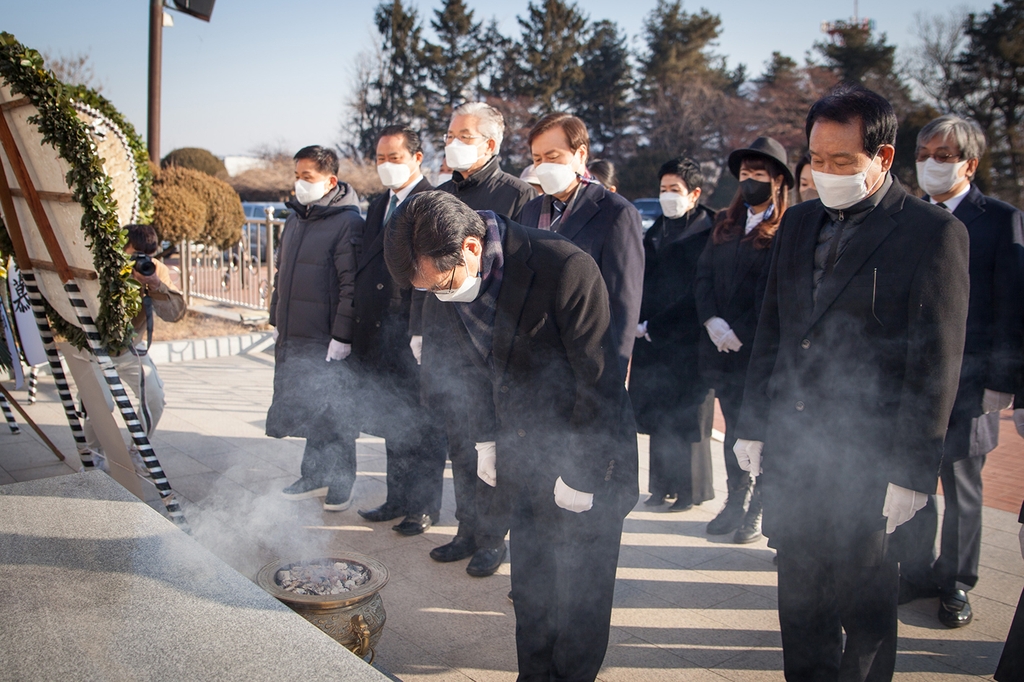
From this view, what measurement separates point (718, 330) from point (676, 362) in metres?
0.55

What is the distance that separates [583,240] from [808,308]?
1291 millimetres

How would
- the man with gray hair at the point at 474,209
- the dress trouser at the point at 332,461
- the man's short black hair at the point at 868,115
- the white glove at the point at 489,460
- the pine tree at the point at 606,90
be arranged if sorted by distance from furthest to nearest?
the pine tree at the point at 606,90
the dress trouser at the point at 332,461
the man with gray hair at the point at 474,209
the white glove at the point at 489,460
the man's short black hair at the point at 868,115

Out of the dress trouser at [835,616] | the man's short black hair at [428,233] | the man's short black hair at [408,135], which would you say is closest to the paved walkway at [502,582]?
the dress trouser at [835,616]

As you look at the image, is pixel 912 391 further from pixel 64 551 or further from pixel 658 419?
pixel 64 551

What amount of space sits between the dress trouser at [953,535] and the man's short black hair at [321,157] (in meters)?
3.79

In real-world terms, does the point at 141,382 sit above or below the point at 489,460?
below

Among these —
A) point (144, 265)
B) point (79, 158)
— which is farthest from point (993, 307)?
point (144, 265)

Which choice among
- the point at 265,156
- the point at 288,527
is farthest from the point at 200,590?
the point at 265,156

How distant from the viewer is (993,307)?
11.2 feet

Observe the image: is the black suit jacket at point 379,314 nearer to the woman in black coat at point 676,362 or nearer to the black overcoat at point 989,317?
the woman in black coat at point 676,362

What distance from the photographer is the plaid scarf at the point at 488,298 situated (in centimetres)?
247

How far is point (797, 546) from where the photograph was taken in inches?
101

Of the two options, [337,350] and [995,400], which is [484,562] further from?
[995,400]

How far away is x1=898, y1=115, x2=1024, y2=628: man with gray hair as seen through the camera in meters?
3.36
